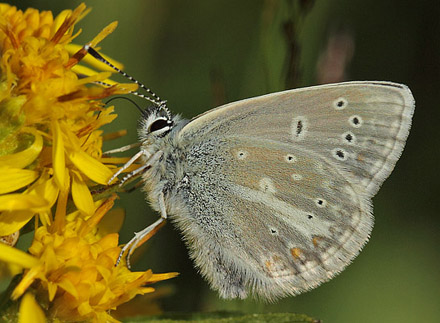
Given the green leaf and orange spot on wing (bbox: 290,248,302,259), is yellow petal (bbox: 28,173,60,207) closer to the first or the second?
the green leaf

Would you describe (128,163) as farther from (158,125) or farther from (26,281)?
(26,281)

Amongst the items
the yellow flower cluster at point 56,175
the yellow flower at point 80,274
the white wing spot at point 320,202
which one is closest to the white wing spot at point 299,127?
the white wing spot at point 320,202

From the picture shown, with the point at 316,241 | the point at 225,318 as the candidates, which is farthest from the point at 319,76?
the point at 225,318

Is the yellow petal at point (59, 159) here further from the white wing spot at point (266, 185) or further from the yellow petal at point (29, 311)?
the white wing spot at point (266, 185)

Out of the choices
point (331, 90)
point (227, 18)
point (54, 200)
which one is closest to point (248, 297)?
point (331, 90)

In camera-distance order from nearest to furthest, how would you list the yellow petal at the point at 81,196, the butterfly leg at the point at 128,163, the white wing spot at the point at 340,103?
1. the yellow petal at the point at 81,196
2. the butterfly leg at the point at 128,163
3. the white wing spot at the point at 340,103

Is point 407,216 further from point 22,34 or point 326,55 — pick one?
point 22,34
